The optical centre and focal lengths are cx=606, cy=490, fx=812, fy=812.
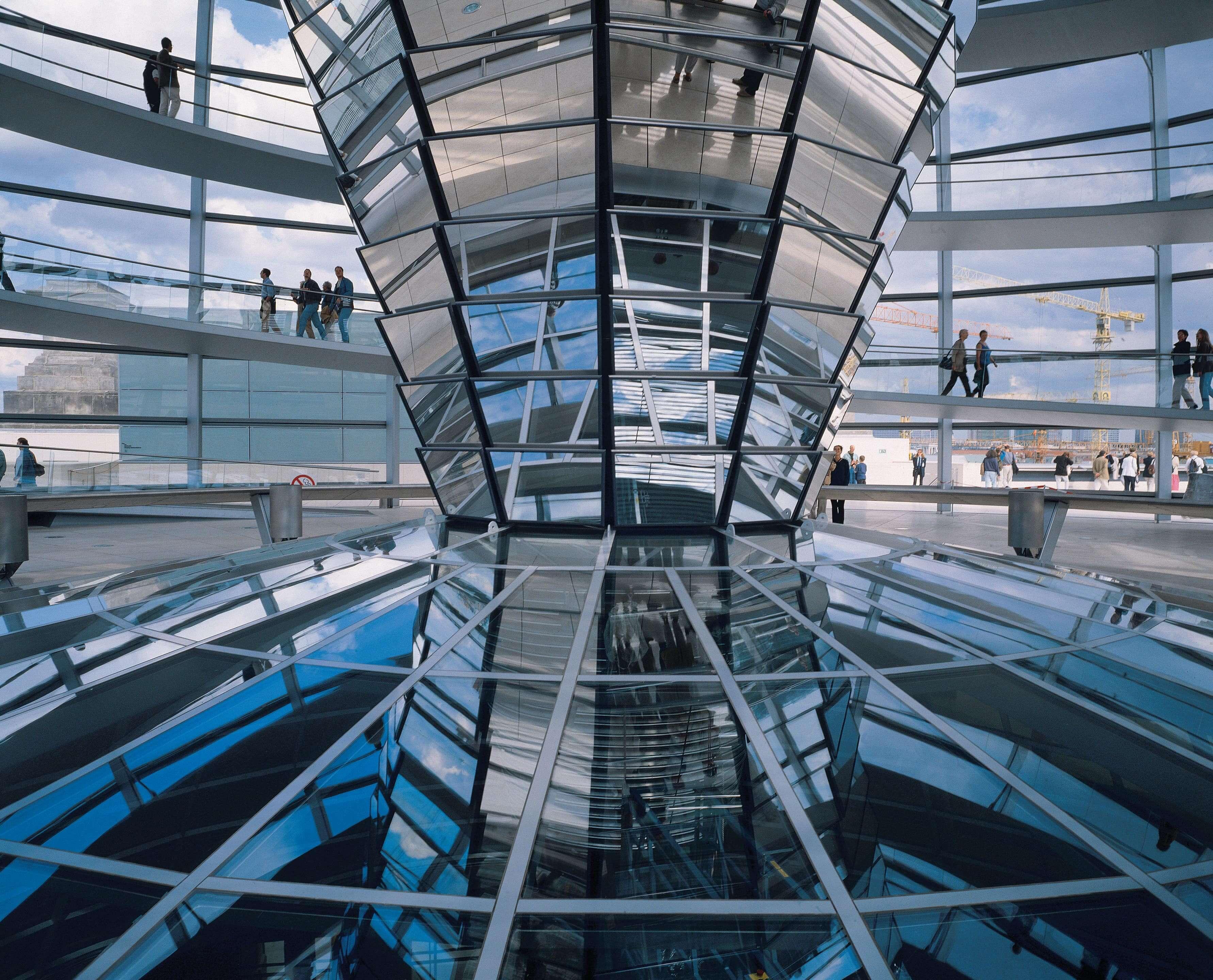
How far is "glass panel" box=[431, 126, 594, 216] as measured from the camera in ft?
27.7

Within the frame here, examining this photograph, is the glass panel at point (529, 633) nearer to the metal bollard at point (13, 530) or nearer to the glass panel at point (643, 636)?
the glass panel at point (643, 636)

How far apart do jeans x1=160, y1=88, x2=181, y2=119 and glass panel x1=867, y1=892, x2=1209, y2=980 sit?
1071 inches

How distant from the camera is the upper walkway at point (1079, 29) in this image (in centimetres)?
1952

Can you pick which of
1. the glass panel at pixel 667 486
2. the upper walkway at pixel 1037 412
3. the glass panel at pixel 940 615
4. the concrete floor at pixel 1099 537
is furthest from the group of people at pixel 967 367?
the glass panel at pixel 940 615

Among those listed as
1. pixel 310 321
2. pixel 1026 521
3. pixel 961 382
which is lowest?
pixel 1026 521

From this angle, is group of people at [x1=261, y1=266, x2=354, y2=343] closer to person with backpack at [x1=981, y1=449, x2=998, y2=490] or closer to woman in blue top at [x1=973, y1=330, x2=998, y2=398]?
woman in blue top at [x1=973, y1=330, x2=998, y2=398]

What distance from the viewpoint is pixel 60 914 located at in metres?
3.19

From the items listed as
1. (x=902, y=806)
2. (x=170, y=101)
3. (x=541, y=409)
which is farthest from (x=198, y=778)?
(x=170, y=101)

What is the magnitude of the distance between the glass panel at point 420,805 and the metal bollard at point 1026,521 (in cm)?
1063

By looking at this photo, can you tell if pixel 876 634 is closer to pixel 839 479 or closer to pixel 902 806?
pixel 902 806

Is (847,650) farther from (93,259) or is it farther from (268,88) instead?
(268,88)

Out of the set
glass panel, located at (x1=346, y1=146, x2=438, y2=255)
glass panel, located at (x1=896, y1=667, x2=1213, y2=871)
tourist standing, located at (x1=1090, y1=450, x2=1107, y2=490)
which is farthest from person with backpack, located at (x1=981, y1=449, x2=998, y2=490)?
glass panel, located at (x1=896, y1=667, x2=1213, y2=871)

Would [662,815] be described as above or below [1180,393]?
below

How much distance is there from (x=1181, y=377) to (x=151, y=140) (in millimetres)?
28725
